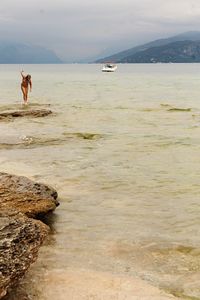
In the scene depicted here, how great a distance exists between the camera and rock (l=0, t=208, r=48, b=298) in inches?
225

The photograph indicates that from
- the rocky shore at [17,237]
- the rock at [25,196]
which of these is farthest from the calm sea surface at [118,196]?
the rocky shore at [17,237]

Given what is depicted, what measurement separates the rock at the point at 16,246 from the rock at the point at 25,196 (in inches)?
75.8

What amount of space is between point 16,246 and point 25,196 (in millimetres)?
3082

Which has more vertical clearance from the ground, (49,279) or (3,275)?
(3,275)

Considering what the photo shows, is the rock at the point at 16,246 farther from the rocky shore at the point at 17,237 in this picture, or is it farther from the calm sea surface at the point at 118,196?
the calm sea surface at the point at 118,196

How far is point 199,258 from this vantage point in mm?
7414

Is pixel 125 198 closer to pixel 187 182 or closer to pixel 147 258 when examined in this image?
pixel 187 182

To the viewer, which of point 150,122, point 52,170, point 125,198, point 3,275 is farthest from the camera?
point 150,122

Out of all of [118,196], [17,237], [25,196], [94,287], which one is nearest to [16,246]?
[17,237]

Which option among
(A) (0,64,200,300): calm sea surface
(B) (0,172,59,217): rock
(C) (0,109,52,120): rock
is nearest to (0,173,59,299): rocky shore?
(B) (0,172,59,217): rock

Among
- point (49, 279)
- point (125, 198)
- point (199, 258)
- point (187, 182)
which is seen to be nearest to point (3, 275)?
point (49, 279)

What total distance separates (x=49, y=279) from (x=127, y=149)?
11244mm

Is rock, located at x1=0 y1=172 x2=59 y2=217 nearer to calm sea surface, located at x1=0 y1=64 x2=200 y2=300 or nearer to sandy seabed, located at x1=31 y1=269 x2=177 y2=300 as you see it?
calm sea surface, located at x1=0 y1=64 x2=200 y2=300

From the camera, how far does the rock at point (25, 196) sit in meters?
8.91
